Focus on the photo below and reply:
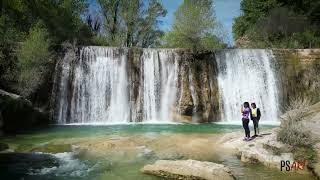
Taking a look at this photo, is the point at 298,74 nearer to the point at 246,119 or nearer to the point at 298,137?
the point at 246,119

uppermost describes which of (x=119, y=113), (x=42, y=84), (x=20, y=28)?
(x=20, y=28)

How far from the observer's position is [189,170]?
1266 cm

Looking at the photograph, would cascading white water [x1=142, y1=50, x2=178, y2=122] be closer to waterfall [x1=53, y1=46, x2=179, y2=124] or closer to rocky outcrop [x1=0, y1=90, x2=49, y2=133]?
waterfall [x1=53, y1=46, x2=179, y2=124]

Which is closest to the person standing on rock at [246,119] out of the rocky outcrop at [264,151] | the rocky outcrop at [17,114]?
the rocky outcrop at [264,151]

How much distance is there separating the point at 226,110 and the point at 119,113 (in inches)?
320

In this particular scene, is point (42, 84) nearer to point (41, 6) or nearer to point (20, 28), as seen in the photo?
point (20, 28)

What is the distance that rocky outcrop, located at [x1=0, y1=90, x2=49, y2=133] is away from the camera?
904 inches

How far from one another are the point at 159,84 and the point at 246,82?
7.02 metres

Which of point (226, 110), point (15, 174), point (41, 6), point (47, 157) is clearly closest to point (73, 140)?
point (47, 157)

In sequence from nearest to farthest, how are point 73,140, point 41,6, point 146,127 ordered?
point 73,140, point 146,127, point 41,6

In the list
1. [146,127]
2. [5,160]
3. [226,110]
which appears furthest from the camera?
[226,110]

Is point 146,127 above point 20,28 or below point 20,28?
below

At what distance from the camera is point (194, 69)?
32.8 m

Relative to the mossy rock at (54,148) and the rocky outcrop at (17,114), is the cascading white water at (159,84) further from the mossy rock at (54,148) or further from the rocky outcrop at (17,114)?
the mossy rock at (54,148)
